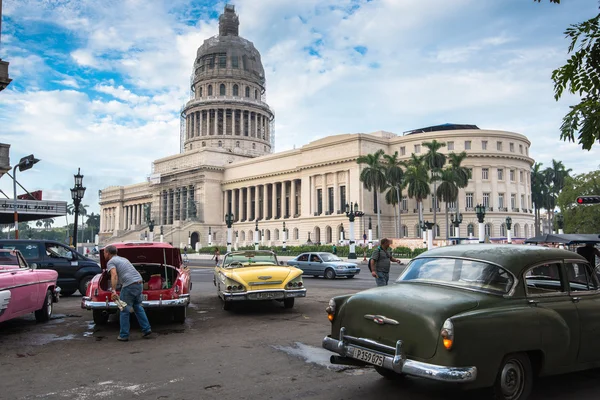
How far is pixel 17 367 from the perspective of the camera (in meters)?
7.25

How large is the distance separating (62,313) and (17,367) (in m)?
5.92

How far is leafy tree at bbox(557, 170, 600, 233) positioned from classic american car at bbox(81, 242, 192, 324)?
55714 mm

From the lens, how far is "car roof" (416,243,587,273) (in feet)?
18.8

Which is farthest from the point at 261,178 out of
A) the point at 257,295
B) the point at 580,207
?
the point at 257,295

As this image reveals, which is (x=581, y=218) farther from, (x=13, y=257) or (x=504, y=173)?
(x=13, y=257)

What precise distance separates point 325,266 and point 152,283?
14.8m

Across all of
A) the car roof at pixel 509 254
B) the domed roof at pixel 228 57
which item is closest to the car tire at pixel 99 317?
the car roof at pixel 509 254

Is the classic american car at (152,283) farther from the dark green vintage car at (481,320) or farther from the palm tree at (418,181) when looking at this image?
the palm tree at (418,181)

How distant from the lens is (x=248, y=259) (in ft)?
45.8

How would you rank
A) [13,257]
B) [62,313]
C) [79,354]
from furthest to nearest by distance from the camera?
[62,313] < [13,257] < [79,354]

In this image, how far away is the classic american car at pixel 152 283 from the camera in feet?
33.0

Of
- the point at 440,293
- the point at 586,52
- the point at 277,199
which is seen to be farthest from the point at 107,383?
the point at 277,199

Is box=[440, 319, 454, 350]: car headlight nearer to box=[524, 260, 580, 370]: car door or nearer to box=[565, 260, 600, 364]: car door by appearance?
box=[524, 260, 580, 370]: car door

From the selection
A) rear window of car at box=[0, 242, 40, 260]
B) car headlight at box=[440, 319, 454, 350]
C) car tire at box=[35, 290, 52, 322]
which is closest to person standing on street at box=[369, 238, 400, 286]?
car headlight at box=[440, 319, 454, 350]
